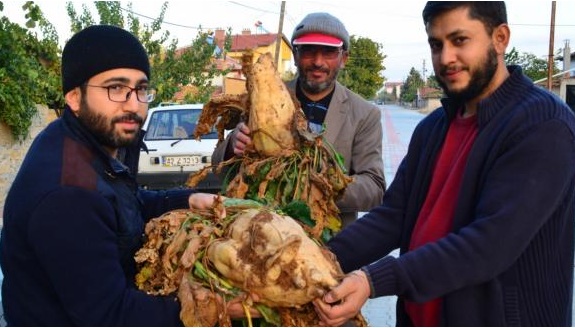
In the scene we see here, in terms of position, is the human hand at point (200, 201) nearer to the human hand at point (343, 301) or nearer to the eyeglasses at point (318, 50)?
the human hand at point (343, 301)

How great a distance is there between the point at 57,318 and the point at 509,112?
62.7 inches

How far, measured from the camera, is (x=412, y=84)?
282ft

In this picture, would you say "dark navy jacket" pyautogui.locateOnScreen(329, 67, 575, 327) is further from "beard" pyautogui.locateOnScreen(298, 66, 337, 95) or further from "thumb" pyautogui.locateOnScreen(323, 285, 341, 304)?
"beard" pyautogui.locateOnScreen(298, 66, 337, 95)

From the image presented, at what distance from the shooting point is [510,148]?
6.09 ft

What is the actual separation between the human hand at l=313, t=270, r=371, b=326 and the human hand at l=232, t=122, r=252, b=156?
912 mm

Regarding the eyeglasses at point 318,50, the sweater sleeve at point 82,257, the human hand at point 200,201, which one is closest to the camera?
the sweater sleeve at point 82,257

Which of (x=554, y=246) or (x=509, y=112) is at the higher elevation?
(x=509, y=112)

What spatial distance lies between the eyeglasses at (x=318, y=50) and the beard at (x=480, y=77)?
3.50ft

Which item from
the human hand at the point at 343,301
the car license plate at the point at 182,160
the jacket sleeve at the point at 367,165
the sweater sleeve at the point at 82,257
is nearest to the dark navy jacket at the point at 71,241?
the sweater sleeve at the point at 82,257

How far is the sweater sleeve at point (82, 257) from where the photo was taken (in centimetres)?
167

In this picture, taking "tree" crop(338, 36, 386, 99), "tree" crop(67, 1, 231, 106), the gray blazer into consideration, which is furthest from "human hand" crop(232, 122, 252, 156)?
"tree" crop(338, 36, 386, 99)

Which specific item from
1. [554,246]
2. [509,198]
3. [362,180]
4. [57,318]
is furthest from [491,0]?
[57,318]

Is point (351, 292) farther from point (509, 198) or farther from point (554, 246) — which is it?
point (554, 246)

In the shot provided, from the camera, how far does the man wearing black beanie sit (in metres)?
1.69
